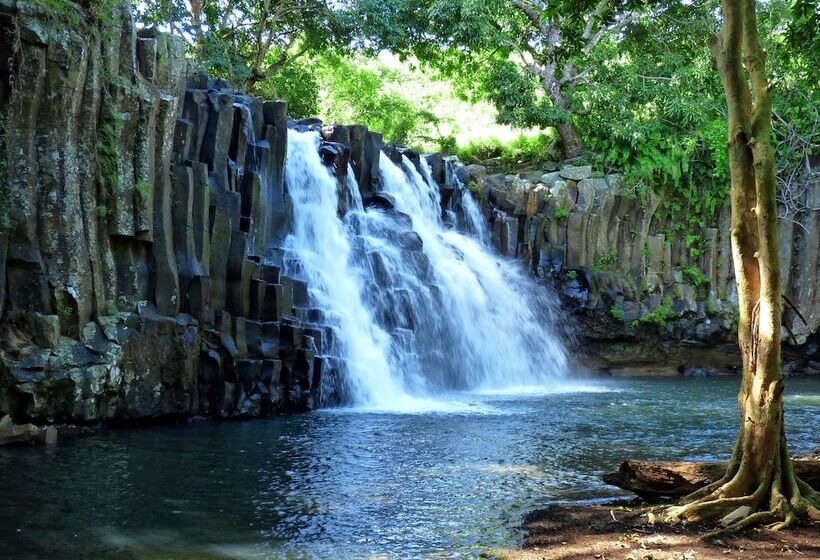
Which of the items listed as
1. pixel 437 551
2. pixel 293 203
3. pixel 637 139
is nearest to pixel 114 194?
pixel 293 203

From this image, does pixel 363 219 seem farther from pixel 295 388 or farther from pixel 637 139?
pixel 637 139

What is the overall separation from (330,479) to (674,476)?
390 centimetres

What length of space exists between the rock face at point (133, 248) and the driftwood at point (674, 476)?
855cm

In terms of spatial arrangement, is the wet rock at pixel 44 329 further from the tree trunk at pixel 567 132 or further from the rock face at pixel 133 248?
the tree trunk at pixel 567 132

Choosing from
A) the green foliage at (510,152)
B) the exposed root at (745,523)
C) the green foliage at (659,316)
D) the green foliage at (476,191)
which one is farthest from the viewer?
the green foliage at (510,152)

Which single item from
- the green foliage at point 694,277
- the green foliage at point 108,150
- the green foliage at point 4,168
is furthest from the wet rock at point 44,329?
the green foliage at point 694,277

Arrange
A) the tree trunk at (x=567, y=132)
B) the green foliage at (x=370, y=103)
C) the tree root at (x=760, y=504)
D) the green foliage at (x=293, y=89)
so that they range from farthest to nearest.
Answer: the green foliage at (x=370, y=103) → the green foliage at (x=293, y=89) → the tree trunk at (x=567, y=132) → the tree root at (x=760, y=504)

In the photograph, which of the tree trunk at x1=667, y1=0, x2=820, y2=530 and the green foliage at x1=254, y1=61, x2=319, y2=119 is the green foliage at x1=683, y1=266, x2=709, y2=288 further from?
the tree trunk at x1=667, y1=0, x2=820, y2=530

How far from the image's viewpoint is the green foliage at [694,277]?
28.3 m

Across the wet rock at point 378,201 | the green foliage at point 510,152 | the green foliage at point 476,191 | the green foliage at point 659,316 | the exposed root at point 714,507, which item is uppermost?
the green foliage at point 510,152

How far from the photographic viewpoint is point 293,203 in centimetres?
1969

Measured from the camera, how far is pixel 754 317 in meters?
7.37

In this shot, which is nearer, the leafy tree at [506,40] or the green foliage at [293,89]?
the leafy tree at [506,40]

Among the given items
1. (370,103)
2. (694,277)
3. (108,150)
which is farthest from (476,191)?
(108,150)
